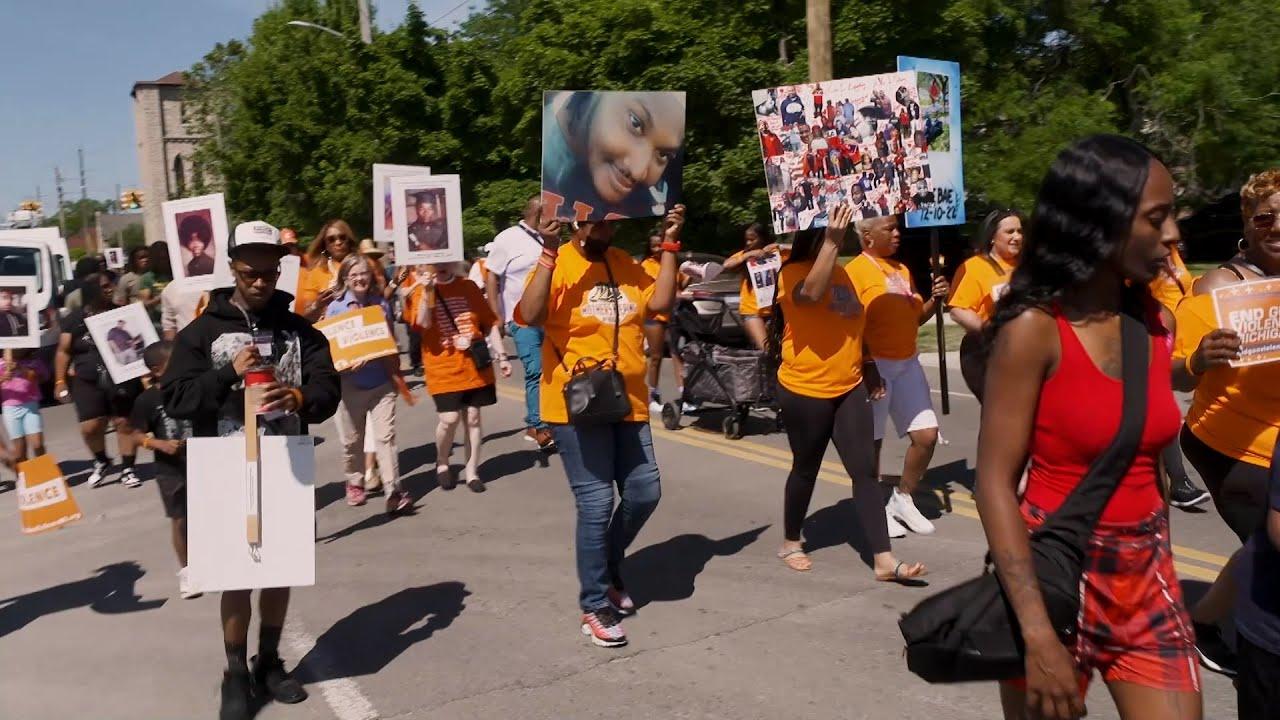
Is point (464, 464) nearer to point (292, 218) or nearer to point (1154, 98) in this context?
point (1154, 98)

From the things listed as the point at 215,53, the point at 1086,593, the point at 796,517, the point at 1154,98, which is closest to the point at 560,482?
the point at 796,517

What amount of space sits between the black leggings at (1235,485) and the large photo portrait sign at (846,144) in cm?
223

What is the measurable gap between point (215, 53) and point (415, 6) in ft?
78.7

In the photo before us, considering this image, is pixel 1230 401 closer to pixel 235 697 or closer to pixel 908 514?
pixel 908 514

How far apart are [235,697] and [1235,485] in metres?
3.84

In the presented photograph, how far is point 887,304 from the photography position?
6445 mm

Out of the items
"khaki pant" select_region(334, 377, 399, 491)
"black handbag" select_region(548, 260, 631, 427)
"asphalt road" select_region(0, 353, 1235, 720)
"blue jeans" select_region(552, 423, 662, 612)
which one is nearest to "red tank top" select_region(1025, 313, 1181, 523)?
"asphalt road" select_region(0, 353, 1235, 720)

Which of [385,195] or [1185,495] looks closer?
[1185,495]

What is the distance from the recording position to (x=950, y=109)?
7.25 meters

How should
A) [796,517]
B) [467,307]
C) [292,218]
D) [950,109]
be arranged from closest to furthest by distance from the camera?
1. [796,517]
2. [950,109]
3. [467,307]
4. [292,218]

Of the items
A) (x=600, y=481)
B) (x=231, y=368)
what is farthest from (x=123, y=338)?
(x=600, y=481)

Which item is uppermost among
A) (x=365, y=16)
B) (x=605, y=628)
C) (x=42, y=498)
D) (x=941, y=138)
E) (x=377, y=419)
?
(x=365, y=16)

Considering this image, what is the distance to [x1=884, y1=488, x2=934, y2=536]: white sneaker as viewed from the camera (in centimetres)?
676

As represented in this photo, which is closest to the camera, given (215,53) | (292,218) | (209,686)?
(209,686)
